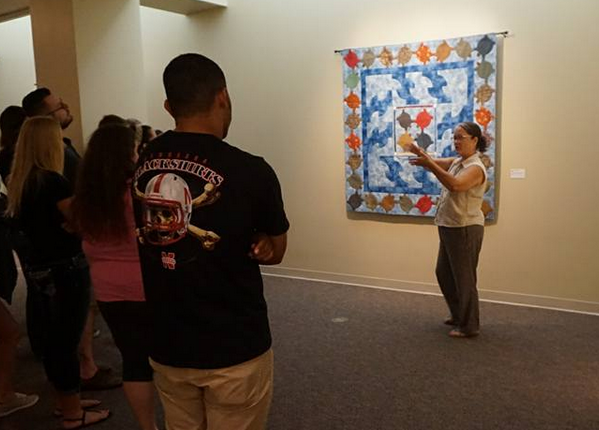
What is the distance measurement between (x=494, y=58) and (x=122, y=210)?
3222 mm

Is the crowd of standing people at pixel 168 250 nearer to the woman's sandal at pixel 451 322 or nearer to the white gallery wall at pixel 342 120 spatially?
the woman's sandal at pixel 451 322

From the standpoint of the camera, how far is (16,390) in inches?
128

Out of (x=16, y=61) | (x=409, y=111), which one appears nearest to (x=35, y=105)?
(x=409, y=111)

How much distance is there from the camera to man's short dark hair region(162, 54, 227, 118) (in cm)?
139

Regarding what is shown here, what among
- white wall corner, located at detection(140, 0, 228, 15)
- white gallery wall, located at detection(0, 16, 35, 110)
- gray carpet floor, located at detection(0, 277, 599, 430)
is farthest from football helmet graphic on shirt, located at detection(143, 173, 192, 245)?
white gallery wall, located at detection(0, 16, 35, 110)

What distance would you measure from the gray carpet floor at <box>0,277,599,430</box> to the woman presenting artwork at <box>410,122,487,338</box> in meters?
0.24

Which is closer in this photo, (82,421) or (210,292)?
(210,292)

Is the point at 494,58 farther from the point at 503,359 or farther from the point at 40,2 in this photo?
the point at 40,2

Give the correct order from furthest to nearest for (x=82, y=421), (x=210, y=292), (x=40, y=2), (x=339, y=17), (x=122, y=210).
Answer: (x=339, y=17) → (x=40, y=2) → (x=82, y=421) → (x=122, y=210) → (x=210, y=292)

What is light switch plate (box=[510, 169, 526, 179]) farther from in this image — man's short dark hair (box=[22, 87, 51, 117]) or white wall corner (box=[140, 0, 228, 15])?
man's short dark hair (box=[22, 87, 51, 117])

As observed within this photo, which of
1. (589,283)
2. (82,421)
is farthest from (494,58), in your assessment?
(82,421)

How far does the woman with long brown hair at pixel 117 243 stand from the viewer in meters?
2.12

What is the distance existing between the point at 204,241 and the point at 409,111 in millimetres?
3662

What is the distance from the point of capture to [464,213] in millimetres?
3660
